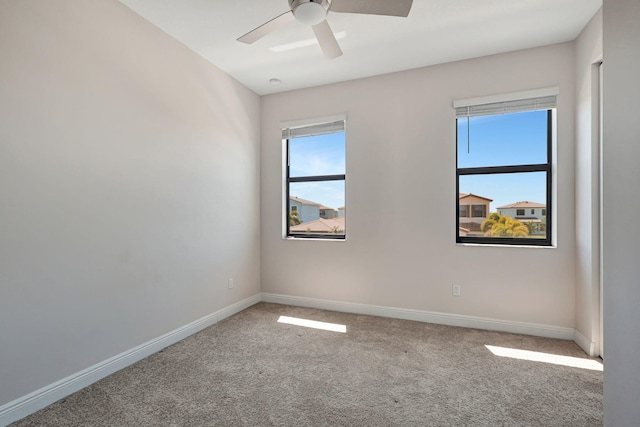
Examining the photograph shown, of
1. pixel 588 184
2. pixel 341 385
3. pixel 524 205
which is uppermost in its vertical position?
pixel 588 184

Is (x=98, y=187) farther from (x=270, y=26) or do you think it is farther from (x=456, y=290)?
(x=456, y=290)

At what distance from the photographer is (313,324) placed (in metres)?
3.05

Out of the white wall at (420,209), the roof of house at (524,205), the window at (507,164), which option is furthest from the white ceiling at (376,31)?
the roof of house at (524,205)

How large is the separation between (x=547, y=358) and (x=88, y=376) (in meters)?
3.32

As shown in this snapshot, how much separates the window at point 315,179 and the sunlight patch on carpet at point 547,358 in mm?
1852

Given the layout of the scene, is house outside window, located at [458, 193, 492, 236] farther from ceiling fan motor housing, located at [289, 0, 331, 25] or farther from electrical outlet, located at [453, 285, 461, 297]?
ceiling fan motor housing, located at [289, 0, 331, 25]

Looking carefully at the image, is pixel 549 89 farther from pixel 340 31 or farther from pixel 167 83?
pixel 167 83

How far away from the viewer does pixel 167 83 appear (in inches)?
101

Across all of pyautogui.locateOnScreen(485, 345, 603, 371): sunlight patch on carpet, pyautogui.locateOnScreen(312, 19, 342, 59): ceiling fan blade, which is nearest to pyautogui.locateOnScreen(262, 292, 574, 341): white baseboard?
pyautogui.locateOnScreen(485, 345, 603, 371): sunlight patch on carpet

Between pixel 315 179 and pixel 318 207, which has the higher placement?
pixel 315 179

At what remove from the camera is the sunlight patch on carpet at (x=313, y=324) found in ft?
9.64

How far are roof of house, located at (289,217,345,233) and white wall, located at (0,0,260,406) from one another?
1022mm

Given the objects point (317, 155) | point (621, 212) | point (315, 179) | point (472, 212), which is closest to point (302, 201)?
point (315, 179)

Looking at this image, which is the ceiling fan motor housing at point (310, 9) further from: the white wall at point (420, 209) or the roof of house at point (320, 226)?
the roof of house at point (320, 226)
